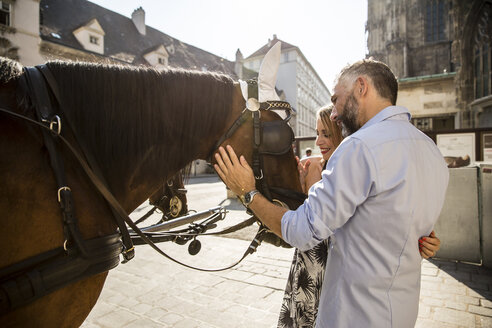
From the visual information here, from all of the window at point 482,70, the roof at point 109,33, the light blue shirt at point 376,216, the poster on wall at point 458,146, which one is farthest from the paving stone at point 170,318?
the window at point 482,70

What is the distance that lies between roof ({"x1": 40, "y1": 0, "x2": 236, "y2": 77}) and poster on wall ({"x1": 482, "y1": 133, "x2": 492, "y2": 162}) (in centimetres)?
1309

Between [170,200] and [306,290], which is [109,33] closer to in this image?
[170,200]

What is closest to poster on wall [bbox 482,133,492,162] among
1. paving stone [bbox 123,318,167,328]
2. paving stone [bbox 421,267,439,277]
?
paving stone [bbox 421,267,439,277]

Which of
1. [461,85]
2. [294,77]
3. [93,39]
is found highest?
[294,77]

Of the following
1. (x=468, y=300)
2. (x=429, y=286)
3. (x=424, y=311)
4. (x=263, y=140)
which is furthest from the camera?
(x=429, y=286)

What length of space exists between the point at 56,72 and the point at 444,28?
27.5m

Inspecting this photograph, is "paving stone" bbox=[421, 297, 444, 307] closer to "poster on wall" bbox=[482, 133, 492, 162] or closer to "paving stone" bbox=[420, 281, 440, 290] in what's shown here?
"paving stone" bbox=[420, 281, 440, 290]

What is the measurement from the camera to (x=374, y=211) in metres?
1.06

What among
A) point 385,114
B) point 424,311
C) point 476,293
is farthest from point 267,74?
point 476,293

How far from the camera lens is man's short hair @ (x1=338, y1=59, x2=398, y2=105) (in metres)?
1.18

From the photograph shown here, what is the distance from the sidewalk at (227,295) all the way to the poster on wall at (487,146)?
199 centimetres

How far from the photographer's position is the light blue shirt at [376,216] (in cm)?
102

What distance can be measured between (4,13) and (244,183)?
2134cm

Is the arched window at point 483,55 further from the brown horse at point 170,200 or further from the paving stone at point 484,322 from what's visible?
the brown horse at point 170,200
